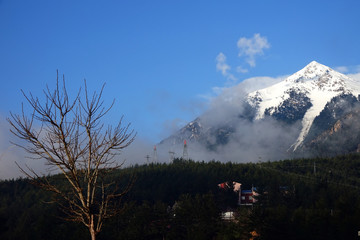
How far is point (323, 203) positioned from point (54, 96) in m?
98.8

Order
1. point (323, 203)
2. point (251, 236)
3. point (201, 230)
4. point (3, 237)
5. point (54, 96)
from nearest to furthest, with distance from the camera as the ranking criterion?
point (54, 96)
point (251, 236)
point (201, 230)
point (3, 237)
point (323, 203)

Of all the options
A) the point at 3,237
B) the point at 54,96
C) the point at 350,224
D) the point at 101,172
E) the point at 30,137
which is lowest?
the point at 3,237

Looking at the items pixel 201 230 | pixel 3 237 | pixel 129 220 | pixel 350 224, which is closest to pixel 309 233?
pixel 350 224

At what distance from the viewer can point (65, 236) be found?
3521 inches

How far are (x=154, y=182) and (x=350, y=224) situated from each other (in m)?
118

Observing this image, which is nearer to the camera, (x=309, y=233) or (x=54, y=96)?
(x=54, y=96)

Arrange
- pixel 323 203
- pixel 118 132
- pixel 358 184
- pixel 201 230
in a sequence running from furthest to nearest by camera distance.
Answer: pixel 358 184, pixel 323 203, pixel 201 230, pixel 118 132

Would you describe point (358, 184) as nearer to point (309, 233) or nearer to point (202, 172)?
point (202, 172)

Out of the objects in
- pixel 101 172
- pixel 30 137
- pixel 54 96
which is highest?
pixel 54 96

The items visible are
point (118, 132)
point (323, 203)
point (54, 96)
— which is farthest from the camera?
point (323, 203)

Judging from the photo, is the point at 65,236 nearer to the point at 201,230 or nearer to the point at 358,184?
the point at 201,230

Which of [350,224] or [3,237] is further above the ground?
[350,224]

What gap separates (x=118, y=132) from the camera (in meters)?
13.6

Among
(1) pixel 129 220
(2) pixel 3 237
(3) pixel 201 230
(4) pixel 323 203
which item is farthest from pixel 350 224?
(2) pixel 3 237
